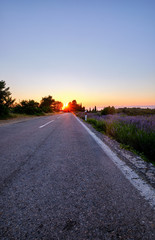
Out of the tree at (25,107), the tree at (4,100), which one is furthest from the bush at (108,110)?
the tree at (25,107)

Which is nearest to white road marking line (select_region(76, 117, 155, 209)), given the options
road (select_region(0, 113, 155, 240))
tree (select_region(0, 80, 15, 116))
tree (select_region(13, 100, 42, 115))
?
road (select_region(0, 113, 155, 240))

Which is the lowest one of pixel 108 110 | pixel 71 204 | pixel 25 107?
pixel 71 204

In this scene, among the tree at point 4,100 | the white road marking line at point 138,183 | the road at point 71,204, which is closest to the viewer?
the road at point 71,204

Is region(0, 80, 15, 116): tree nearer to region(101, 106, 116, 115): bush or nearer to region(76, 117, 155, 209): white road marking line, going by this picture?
region(101, 106, 116, 115): bush

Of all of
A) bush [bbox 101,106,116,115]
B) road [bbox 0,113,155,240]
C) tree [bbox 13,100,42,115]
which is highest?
tree [bbox 13,100,42,115]

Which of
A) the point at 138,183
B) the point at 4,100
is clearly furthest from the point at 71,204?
the point at 4,100

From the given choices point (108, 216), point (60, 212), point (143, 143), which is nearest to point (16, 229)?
point (60, 212)

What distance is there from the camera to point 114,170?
7.64ft

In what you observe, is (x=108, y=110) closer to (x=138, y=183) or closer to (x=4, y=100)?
(x=4, y=100)

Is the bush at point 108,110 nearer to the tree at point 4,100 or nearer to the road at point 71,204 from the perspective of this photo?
the tree at point 4,100

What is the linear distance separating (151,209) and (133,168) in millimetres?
1039

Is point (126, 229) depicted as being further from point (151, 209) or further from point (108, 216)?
point (151, 209)

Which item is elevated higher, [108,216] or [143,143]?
[143,143]

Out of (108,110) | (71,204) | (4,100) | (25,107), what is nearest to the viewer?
(71,204)
